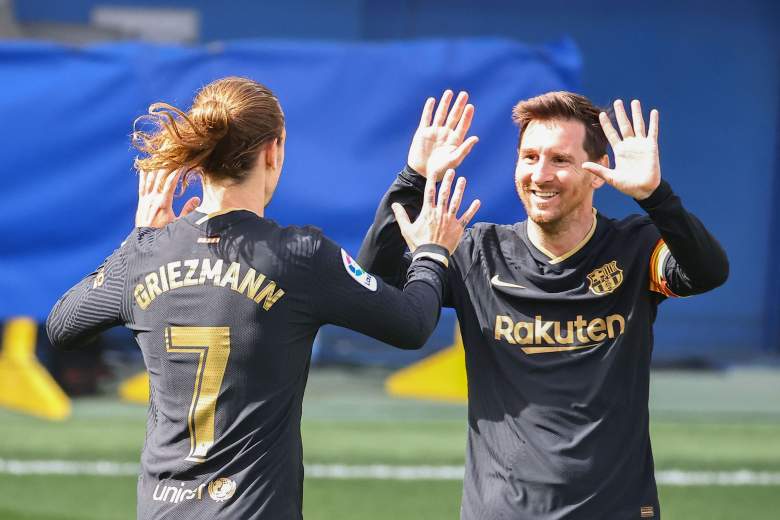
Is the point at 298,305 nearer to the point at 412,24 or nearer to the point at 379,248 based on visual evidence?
the point at 379,248

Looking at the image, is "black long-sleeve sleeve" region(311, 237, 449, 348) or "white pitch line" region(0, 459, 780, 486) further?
"white pitch line" region(0, 459, 780, 486)

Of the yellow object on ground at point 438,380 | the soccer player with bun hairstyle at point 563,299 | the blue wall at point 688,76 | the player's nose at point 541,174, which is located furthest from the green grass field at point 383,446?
the player's nose at point 541,174

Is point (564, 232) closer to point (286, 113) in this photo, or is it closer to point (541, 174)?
point (541, 174)

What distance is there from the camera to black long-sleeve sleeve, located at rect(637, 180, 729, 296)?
3434mm

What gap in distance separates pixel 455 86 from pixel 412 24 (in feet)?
12.3

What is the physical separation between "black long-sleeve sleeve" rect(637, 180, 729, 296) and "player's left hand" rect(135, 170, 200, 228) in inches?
53.1

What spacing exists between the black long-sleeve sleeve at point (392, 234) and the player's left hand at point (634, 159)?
0.52 metres

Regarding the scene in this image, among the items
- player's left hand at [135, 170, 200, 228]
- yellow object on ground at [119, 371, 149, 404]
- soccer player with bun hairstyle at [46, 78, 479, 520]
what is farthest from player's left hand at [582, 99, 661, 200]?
yellow object on ground at [119, 371, 149, 404]

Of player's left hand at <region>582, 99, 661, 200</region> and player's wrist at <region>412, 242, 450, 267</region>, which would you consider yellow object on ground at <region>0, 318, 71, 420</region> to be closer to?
player's wrist at <region>412, 242, 450, 267</region>

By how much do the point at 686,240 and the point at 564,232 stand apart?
525 mm

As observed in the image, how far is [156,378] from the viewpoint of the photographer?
3.16 metres

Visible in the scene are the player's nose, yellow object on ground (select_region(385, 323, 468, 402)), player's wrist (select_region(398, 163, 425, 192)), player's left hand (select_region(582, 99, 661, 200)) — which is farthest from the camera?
yellow object on ground (select_region(385, 323, 468, 402))

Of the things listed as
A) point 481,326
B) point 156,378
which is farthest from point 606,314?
point 156,378

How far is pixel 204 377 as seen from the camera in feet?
10.1
